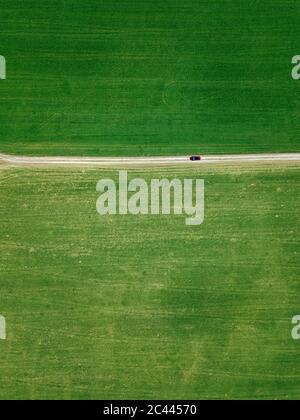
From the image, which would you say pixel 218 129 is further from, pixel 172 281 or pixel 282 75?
pixel 172 281

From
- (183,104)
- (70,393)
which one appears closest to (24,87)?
(183,104)

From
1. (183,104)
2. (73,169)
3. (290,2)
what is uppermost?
(290,2)

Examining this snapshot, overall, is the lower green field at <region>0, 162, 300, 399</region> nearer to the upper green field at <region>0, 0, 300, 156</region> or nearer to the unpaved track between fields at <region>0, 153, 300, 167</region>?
the unpaved track between fields at <region>0, 153, 300, 167</region>

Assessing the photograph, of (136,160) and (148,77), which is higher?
(148,77)

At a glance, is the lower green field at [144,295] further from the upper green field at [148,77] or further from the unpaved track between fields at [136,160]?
the upper green field at [148,77]

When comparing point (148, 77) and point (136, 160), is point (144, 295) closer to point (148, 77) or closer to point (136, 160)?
point (136, 160)

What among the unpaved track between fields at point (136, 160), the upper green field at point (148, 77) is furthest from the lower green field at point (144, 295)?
the upper green field at point (148, 77)

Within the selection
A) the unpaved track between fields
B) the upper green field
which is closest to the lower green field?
the unpaved track between fields

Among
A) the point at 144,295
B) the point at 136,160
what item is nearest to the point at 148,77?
the point at 136,160
